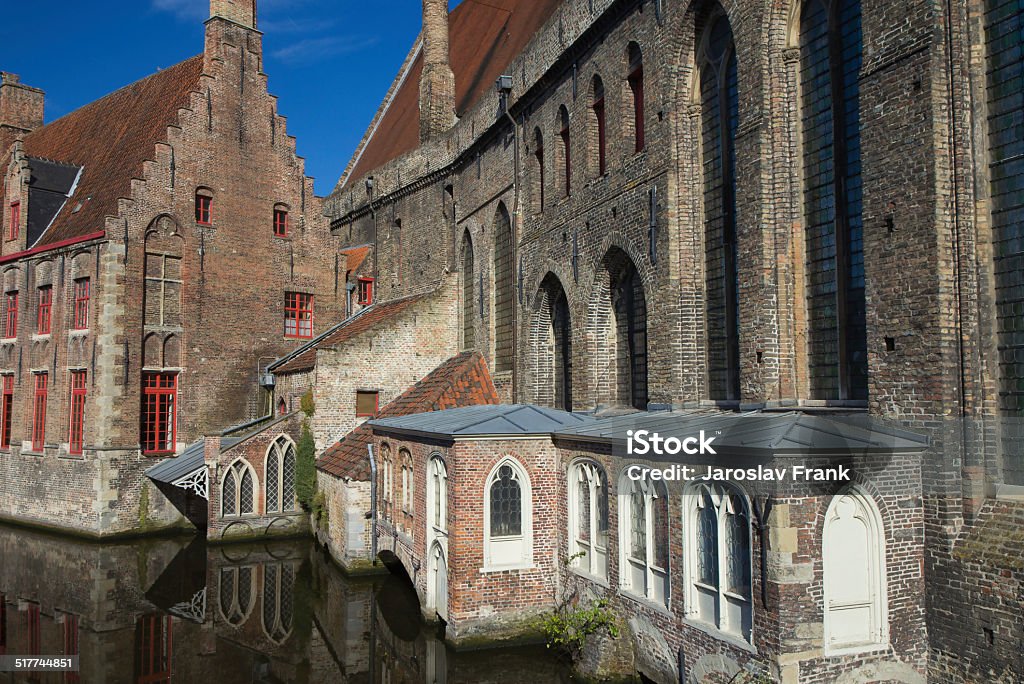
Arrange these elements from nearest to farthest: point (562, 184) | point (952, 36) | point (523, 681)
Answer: point (952, 36)
point (523, 681)
point (562, 184)

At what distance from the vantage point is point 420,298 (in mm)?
20406

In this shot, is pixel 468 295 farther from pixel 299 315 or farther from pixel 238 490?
pixel 238 490

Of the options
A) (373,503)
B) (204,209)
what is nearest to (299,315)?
(204,209)

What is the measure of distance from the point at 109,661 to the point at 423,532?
4.14 metres

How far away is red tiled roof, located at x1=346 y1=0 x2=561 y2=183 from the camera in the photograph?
20888mm

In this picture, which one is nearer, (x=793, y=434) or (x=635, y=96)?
(x=793, y=434)

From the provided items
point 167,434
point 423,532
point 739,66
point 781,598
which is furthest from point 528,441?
point 167,434

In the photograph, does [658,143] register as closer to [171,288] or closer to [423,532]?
[423,532]

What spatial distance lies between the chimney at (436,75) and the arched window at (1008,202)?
51.7ft

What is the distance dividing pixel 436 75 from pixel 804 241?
47.1 feet

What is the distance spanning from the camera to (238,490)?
17812mm

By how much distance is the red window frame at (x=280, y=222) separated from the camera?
Result: 22.0 m

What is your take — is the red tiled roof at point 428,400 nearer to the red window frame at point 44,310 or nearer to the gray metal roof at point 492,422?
the gray metal roof at point 492,422

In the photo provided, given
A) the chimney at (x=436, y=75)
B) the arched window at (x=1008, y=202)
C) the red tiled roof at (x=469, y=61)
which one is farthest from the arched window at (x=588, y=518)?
the chimney at (x=436, y=75)
